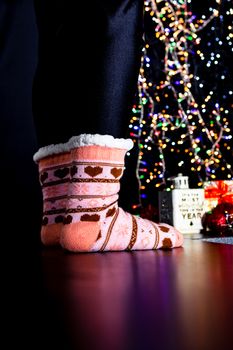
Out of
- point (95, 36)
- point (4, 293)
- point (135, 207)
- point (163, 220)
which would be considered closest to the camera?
point (4, 293)

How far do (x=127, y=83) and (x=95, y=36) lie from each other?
12cm

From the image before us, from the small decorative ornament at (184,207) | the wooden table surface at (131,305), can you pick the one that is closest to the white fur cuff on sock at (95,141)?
the wooden table surface at (131,305)

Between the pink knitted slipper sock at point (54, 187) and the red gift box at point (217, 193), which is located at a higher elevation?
the red gift box at point (217, 193)

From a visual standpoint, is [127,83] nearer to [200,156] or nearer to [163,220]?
[163,220]

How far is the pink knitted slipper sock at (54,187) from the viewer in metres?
1.07

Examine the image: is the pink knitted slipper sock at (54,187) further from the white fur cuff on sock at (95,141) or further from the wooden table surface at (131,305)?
the wooden table surface at (131,305)

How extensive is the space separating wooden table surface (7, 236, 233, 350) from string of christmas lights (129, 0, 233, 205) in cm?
160

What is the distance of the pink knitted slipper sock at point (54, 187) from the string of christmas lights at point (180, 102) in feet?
3.93

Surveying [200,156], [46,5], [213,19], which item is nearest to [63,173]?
[46,5]

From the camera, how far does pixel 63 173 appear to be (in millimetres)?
1077

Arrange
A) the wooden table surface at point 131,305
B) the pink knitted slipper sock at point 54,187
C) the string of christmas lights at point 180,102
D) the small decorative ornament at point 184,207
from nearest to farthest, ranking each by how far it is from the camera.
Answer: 1. the wooden table surface at point 131,305
2. the pink knitted slipper sock at point 54,187
3. the small decorative ornament at point 184,207
4. the string of christmas lights at point 180,102

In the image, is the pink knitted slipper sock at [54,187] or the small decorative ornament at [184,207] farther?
the small decorative ornament at [184,207]

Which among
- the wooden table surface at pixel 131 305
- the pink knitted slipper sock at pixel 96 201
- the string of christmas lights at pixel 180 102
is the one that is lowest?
the wooden table surface at pixel 131 305

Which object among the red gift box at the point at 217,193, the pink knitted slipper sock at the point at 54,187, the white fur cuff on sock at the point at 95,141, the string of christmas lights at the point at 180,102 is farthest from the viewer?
the string of christmas lights at the point at 180,102
